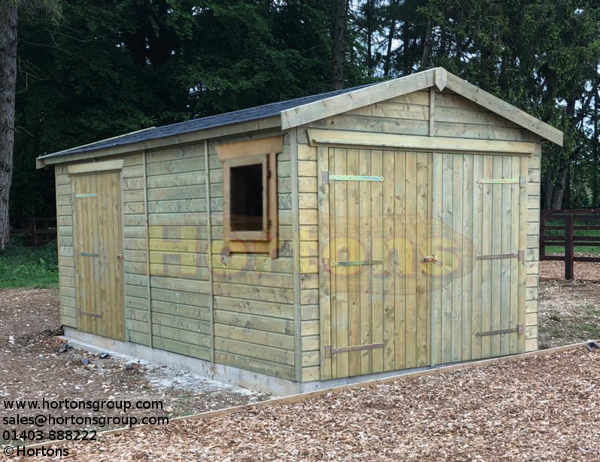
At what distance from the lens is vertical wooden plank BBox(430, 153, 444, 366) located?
6.55 m

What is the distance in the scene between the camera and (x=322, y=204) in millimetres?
5891

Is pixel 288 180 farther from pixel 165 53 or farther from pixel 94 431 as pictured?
pixel 165 53

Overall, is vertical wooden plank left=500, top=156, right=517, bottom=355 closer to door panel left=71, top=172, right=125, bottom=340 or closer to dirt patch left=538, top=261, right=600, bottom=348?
dirt patch left=538, top=261, right=600, bottom=348

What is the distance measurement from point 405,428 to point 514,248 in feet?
9.34

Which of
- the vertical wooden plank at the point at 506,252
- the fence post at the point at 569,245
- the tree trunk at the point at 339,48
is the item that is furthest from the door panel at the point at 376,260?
the tree trunk at the point at 339,48

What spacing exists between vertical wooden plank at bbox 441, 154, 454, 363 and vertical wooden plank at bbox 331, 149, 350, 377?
1.12 metres

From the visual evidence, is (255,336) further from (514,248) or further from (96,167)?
(96,167)

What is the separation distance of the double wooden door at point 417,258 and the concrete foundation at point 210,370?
0.12m

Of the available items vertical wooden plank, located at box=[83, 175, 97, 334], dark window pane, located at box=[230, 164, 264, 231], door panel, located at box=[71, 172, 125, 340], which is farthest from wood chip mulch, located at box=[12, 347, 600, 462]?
vertical wooden plank, located at box=[83, 175, 97, 334]

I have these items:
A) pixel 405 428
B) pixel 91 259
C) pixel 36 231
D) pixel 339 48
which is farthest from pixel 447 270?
pixel 36 231

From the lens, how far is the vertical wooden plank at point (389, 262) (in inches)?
247

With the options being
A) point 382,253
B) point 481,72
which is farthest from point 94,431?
point 481,72

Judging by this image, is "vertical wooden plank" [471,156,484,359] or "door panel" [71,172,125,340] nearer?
"vertical wooden plank" [471,156,484,359]

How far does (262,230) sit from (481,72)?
54.6 feet
